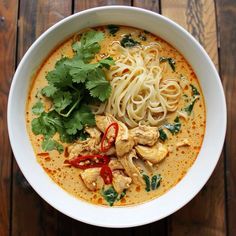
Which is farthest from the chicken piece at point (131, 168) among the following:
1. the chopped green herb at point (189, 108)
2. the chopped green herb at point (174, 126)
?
the chopped green herb at point (189, 108)

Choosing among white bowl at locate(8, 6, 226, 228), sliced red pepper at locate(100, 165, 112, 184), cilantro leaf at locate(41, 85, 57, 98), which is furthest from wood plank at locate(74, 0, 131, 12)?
sliced red pepper at locate(100, 165, 112, 184)

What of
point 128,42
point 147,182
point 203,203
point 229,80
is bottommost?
point 203,203

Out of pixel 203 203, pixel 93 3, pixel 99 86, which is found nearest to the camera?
pixel 99 86

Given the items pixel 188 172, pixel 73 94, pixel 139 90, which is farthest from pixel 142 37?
pixel 188 172

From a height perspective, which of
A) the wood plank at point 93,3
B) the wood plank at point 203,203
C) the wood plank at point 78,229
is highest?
the wood plank at point 93,3

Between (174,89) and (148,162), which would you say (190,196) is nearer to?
(148,162)

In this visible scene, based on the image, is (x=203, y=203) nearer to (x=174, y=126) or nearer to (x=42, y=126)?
(x=174, y=126)

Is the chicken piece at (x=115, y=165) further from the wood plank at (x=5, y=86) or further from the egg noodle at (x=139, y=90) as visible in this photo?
the wood plank at (x=5, y=86)
